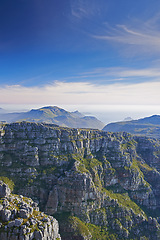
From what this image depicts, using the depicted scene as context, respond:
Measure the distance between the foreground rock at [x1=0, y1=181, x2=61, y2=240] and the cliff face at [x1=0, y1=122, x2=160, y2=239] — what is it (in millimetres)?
44334

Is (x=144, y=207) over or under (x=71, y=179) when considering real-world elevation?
under

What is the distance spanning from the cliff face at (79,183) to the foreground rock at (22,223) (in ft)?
145

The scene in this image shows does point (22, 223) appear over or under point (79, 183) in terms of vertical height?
over

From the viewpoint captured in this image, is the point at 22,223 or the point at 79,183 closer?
the point at 22,223

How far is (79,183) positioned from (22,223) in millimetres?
65877

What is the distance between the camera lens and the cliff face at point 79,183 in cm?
12769

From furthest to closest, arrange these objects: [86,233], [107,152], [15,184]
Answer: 1. [107,152]
2. [15,184]
3. [86,233]

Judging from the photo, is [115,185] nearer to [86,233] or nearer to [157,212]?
[157,212]

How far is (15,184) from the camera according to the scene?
413 feet

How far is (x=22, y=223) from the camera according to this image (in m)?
73.7

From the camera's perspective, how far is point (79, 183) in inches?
5256

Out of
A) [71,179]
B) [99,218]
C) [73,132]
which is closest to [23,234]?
[71,179]

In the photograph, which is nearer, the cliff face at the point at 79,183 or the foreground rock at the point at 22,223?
the foreground rock at the point at 22,223

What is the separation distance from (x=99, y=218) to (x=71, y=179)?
4192cm
